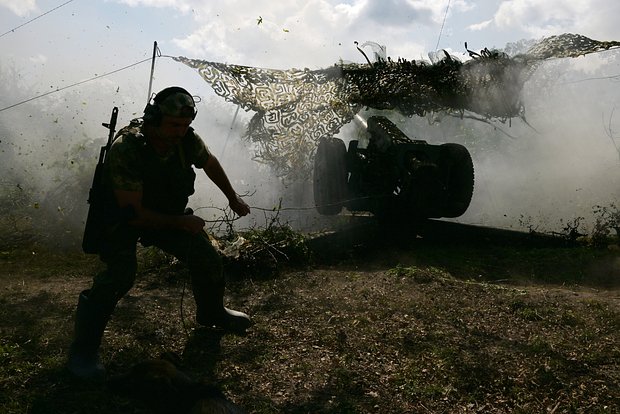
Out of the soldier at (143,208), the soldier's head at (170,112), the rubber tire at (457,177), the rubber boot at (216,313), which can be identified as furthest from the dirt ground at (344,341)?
the rubber tire at (457,177)

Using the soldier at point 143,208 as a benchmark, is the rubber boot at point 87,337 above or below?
below

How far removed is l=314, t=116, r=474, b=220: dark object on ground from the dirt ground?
1.72 m

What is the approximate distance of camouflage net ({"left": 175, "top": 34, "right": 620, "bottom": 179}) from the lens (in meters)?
8.93

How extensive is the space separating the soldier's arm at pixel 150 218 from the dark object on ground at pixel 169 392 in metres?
1.15

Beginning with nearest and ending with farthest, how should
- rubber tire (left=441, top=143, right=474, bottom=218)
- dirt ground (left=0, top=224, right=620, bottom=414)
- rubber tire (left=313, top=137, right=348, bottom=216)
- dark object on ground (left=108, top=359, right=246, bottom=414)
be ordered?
1. dark object on ground (left=108, top=359, right=246, bottom=414)
2. dirt ground (left=0, top=224, right=620, bottom=414)
3. rubber tire (left=441, top=143, right=474, bottom=218)
4. rubber tire (left=313, top=137, right=348, bottom=216)

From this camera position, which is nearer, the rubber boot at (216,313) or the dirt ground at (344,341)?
the dirt ground at (344,341)

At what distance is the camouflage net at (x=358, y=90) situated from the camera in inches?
352

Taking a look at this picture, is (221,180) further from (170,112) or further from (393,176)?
(393,176)

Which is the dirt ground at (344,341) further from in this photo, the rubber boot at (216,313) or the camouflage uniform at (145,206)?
the camouflage uniform at (145,206)

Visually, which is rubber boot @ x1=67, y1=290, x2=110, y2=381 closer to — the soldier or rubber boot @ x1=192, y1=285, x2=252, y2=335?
the soldier

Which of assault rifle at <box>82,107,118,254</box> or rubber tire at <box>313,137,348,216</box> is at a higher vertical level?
rubber tire at <box>313,137,348,216</box>

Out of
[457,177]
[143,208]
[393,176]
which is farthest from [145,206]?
[457,177]

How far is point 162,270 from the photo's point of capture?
6559mm

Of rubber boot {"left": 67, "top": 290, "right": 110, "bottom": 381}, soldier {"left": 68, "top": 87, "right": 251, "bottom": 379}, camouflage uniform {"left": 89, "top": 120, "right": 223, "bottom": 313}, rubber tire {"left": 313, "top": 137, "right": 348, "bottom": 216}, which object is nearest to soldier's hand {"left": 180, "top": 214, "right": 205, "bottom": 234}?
soldier {"left": 68, "top": 87, "right": 251, "bottom": 379}
